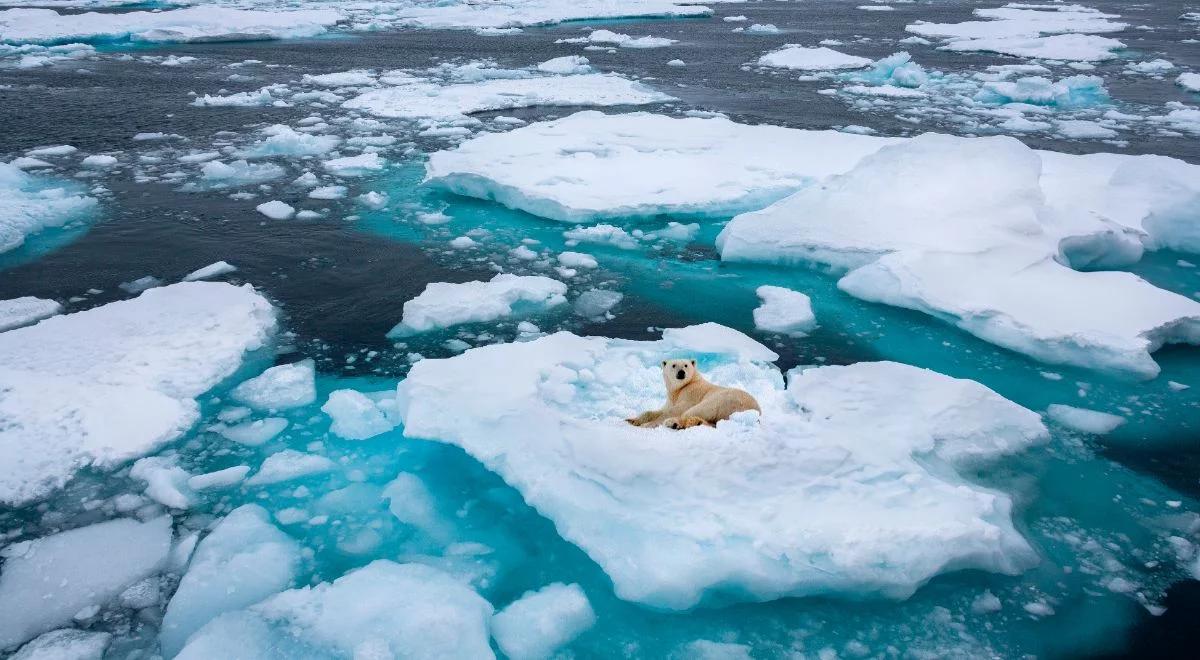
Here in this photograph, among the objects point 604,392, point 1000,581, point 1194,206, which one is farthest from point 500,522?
point 1194,206

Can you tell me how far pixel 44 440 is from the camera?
148 inches

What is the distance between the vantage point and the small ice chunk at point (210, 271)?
5844 millimetres

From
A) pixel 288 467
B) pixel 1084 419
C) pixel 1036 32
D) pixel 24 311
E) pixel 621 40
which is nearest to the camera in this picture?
pixel 288 467

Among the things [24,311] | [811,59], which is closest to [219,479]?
[24,311]

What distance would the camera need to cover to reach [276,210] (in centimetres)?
718

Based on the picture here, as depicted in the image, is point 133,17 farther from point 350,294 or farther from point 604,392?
point 604,392

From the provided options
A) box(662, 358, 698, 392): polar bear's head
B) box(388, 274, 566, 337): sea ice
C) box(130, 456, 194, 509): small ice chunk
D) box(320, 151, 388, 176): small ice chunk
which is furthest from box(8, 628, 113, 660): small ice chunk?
box(320, 151, 388, 176): small ice chunk

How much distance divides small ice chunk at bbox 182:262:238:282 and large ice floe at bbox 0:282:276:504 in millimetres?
474

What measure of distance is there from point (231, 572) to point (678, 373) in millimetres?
1990

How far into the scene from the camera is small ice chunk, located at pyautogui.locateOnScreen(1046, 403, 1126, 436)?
4070 mm

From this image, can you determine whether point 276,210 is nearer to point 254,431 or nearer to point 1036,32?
point 254,431

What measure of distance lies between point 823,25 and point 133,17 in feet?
59.7

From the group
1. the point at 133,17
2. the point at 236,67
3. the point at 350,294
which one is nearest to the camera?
the point at 350,294

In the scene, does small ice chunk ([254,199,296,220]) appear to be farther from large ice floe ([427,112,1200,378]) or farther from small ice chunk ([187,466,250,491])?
small ice chunk ([187,466,250,491])
